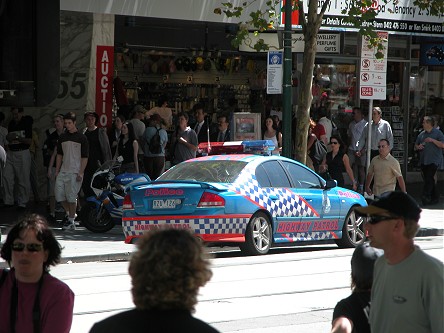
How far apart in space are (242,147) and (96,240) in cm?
284

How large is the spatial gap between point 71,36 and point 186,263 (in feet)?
59.6

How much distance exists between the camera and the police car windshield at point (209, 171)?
47.5 ft

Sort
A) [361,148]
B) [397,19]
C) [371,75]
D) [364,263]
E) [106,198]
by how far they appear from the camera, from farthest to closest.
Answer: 1. [397,19]
2. [361,148]
3. [371,75]
4. [106,198]
5. [364,263]

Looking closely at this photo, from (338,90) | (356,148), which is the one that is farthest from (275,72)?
(338,90)

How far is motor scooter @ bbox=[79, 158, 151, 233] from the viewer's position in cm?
1709

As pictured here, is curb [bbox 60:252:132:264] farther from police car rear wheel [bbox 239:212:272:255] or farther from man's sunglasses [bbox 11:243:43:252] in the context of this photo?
man's sunglasses [bbox 11:243:43:252]

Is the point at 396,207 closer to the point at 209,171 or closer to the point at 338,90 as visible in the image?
the point at 209,171

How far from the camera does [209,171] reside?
14672 mm

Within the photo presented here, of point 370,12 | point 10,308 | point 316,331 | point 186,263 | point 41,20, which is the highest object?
point 370,12

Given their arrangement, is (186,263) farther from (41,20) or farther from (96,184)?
(96,184)

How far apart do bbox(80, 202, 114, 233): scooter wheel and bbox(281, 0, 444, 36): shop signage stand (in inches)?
318

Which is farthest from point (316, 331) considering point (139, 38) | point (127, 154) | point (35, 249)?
point (139, 38)

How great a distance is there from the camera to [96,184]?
17.5 m

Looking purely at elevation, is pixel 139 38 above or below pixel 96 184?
above
